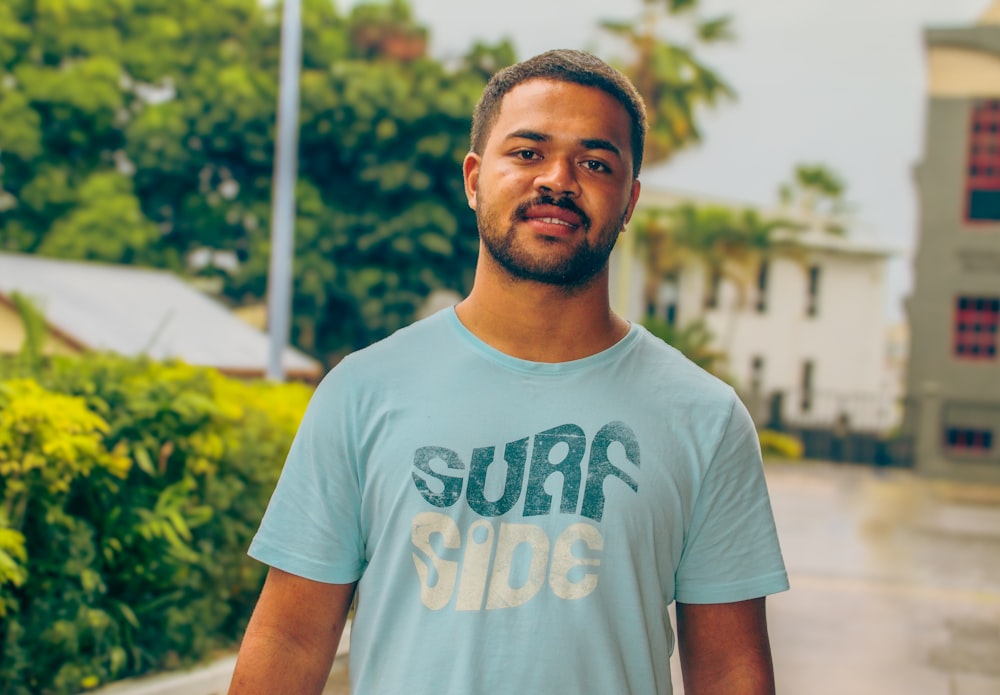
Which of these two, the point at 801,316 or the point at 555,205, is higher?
the point at 555,205

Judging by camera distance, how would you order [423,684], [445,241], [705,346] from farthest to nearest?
[705,346]
[445,241]
[423,684]

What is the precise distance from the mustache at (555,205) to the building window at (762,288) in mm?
38155

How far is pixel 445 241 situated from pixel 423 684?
24.3 m

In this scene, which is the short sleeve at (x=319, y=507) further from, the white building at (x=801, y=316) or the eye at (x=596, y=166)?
the white building at (x=801, y=316)

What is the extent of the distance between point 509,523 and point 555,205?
0.55 m

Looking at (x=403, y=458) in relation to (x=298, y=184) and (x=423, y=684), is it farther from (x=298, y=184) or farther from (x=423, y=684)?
(x=298, y=184)

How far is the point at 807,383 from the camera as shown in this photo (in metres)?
40.1

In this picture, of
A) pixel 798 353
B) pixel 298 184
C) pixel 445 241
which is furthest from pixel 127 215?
pixel 798 353

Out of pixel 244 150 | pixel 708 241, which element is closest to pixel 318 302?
pixel 244 150

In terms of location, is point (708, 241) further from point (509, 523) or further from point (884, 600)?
point (509, 523)

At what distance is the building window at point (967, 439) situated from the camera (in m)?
29.9

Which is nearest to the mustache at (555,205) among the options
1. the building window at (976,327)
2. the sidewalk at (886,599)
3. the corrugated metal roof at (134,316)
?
the sidewalk at (886,599)

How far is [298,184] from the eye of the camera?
89.7 feet

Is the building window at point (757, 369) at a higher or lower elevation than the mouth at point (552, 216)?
lower
